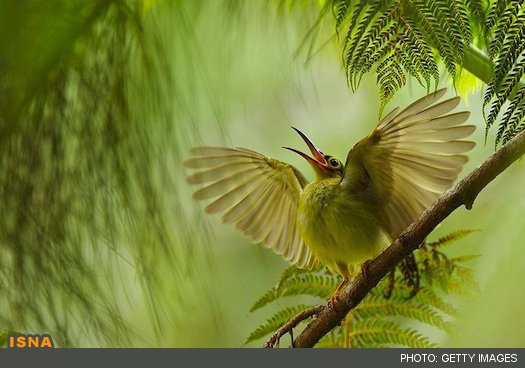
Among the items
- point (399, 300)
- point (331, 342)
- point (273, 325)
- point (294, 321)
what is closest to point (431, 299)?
point (399, 300)

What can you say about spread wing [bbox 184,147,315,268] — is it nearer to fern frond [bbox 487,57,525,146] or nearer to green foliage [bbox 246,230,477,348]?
green foliage [bbox 246,230,477,348]

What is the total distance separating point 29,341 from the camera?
92 centimetres

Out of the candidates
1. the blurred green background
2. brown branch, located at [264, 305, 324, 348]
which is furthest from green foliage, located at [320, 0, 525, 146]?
brown branch, located at [264, 305, 324, 348]

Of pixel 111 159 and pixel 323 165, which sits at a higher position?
pixel 323 165

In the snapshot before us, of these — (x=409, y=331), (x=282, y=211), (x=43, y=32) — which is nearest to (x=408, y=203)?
(x=282, y=211)

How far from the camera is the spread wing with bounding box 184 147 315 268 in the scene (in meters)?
1.31

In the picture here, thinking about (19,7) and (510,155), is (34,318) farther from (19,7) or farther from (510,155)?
(510,155)

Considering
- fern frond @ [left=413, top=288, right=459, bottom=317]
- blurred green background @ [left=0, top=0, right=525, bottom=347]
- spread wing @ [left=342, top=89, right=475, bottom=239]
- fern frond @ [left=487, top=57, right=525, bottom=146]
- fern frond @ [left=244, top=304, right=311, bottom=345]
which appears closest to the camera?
fern frond @ [left=487, top=57, right=525, bottom=146]

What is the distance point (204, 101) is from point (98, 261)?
22cm

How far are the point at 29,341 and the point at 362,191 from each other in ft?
1.81

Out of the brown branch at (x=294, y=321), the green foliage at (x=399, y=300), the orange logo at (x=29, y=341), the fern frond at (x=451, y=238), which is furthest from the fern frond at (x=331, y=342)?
the orange logo at (x=29, y=341)

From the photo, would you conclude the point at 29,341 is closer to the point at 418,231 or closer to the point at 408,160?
the point at 418,231

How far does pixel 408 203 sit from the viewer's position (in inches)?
46.4

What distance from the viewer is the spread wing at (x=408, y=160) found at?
1092 millimetres
